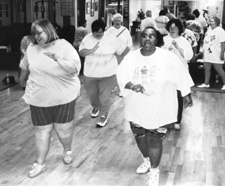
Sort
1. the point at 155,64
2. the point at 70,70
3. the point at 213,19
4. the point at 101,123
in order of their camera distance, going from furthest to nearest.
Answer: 1. the point at 213,19
2. the point at 101,123
3. the point at 70,70
4. the point at 155,64

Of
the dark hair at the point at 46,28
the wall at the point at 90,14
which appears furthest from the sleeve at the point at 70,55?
the wall at the point at 90,14

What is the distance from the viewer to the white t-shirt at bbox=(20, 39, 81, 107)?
391 cm

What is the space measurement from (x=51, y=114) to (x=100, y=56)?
1.69 m

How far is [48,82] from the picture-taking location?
13.0 feet

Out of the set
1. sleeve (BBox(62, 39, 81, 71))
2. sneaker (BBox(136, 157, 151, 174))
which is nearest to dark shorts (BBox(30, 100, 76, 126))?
sleeve (BBox(62, 39, 81, 71))

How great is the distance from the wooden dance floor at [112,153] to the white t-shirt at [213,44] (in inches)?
63.4

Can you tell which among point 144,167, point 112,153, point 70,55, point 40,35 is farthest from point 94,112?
point 40,35

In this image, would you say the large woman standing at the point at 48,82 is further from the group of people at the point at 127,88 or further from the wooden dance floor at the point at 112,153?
the wooden dance floor at the point at 112,153

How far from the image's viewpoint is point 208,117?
645 centimetres

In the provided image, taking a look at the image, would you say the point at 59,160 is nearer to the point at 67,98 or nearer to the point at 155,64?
the point at 67,98

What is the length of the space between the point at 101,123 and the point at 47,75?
6.74 feet

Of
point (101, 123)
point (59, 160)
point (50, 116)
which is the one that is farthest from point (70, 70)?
point (101, 123)

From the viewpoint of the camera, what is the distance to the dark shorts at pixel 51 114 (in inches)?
160

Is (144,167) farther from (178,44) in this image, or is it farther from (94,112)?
(94,112)
